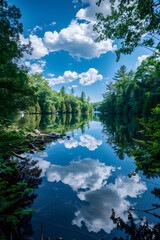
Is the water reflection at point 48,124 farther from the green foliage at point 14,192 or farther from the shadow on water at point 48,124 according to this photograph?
the green foliage at point 14,192

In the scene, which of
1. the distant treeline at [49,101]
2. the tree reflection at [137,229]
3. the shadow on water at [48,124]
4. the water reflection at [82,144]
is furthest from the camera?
the distant treeline at [49,101]

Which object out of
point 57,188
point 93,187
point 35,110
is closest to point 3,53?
point 57,188

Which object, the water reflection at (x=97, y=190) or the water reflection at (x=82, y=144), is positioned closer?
the water reflection at (x=97, y=190)

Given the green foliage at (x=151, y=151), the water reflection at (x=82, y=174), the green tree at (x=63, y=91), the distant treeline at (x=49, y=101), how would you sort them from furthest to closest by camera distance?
the green tree at (x=63, y=91), the distant treeline at (x=49, y=101), the water reflection at (x=82, y=174), the green foliage at (x=151, y=151)

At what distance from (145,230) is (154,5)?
6.21 meters

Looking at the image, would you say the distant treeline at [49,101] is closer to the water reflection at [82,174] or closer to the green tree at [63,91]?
the green tree at [63,91]

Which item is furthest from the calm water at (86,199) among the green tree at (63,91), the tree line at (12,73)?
the green tree at (63,91)

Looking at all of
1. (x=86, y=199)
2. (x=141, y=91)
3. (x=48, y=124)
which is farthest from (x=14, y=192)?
(x=141, y=91)

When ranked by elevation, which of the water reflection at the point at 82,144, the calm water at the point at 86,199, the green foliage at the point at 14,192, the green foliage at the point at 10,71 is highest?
the green foliage at the point at 10,71

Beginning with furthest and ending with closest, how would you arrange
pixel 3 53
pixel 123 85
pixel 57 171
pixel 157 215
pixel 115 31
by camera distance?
pixel 123 85 < pixel 3 53 < pixel 115 31 < pixel 57 171 < pixel 157 215

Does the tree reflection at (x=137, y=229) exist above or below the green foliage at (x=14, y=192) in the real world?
below

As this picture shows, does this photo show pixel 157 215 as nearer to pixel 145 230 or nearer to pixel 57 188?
pixel 145 230

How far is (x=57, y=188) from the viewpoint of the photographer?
11.0 feet

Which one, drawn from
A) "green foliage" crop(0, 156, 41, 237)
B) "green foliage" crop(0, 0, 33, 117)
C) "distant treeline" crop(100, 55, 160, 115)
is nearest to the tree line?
"green foliage" crop(0, 0, 33, 117)
